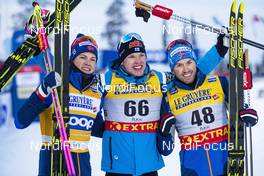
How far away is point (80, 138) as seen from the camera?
3.02m

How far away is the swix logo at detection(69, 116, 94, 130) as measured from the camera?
3000 millimetres

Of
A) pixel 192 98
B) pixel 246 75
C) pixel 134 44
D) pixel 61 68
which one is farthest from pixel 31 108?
pixel 246 75

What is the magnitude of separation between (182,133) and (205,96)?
1.14 ft

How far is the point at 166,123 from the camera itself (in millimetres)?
2967

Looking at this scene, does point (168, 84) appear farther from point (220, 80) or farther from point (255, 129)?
point (255, 129)

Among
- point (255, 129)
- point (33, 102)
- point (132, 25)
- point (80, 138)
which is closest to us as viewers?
point (33, 102)

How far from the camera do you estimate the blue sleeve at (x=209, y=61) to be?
10.7 ft

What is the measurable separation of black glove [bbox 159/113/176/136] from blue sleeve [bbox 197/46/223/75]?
56 centimetres

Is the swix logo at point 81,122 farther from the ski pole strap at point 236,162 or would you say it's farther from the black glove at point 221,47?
the black glove at point 221,47

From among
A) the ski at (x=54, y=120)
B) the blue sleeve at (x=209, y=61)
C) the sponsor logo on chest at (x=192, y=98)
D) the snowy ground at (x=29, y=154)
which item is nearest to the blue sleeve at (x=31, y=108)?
the ski at (x=54, y=120)

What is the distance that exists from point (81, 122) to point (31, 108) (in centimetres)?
40

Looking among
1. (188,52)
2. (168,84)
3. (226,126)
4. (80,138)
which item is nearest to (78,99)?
(80,138)

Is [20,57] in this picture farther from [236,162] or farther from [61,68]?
[236,162]

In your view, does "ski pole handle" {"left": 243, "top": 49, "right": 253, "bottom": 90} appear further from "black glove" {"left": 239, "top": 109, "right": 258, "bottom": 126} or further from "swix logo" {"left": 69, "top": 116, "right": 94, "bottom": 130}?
"swix logo" {"left": 69, "top": 116, "right": 94, "bottom": 130}
